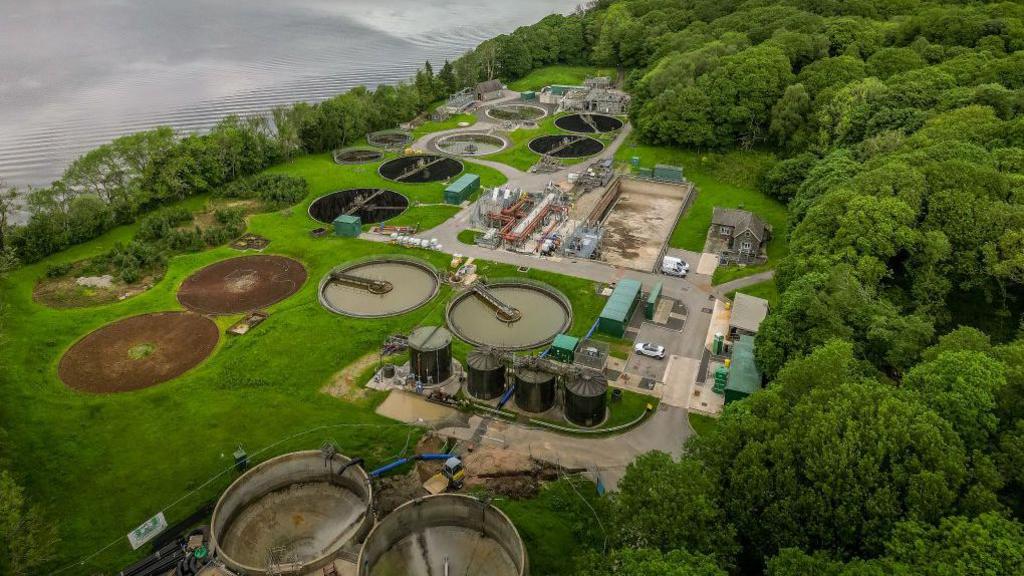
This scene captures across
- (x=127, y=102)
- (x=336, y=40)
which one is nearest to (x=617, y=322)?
(x=127, y=102)

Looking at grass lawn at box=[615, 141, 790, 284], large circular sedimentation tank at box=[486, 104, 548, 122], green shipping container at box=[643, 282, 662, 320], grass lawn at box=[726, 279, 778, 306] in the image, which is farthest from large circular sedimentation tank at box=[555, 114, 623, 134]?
green shipping container at box=[643, 282, 662, 320]

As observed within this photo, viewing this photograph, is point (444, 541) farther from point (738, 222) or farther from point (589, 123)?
point (589, 123)

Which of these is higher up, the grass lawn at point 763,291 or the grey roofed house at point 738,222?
the grey roofed house at point 738,222

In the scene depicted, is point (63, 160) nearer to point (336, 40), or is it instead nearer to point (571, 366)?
point (571, 366)

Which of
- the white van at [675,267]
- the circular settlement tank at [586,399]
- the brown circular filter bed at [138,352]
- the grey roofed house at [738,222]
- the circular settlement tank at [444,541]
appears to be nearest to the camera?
the circular settlement tank at [444,541]

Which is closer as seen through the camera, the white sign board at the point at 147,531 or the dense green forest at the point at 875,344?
the dense green forest at the point at 875,344

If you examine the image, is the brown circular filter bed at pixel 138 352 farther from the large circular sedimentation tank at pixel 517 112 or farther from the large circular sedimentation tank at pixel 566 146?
the large circular sedimentation tank at pixel 517 112

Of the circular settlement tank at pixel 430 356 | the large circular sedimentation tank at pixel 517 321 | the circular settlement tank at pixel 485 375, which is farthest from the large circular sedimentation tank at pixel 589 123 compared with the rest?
the circular settlement tank at pixel 485 375
